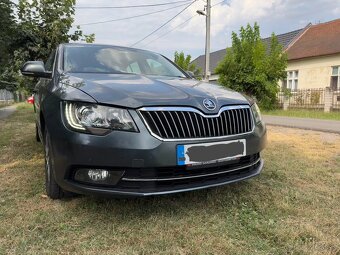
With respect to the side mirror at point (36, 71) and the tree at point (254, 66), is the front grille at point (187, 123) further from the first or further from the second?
the tree at point (254, 66)

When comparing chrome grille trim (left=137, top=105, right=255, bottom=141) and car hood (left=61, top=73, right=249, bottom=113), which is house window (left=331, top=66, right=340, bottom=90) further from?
chrome grille trim (left=137, top=105, right=255, bottom=141)

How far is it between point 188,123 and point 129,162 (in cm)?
51

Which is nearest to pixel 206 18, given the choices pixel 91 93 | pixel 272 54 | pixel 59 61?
pixel 272 54

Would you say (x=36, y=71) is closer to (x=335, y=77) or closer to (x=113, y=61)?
(x=113, y=61)

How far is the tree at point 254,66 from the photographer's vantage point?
59.7 ft

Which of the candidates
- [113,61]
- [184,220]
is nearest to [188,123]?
[184,220]

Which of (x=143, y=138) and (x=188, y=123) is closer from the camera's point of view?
(x=143, y=138)

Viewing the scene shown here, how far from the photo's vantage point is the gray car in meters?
2.37

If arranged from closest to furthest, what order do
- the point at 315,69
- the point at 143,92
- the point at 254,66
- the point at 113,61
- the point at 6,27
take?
the point at 143,92, the point at 113,61, the point at 6,27, the point at 254,66, the point at 315,69

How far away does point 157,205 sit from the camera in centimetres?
296

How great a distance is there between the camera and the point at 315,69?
23266mm

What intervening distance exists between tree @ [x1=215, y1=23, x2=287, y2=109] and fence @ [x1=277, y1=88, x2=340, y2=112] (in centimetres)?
155

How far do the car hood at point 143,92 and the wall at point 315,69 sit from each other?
2147cm

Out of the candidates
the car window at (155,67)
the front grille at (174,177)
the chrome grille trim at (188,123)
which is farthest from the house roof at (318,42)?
the front grille at (174,177)
